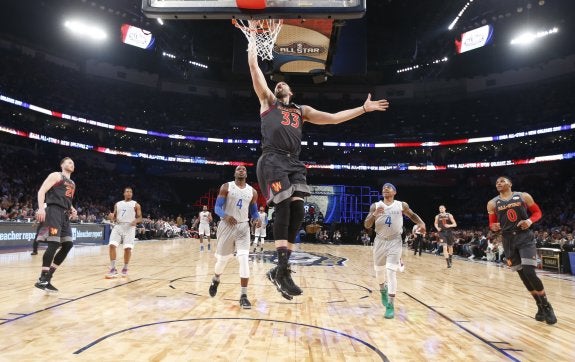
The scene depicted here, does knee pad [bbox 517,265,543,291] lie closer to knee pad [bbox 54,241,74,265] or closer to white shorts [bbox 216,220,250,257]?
white shorts [bbox 216,220,250,257]

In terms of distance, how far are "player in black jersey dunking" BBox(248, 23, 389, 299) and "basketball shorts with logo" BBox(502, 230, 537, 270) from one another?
3.80m

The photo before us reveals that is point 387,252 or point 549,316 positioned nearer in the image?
point 549,316

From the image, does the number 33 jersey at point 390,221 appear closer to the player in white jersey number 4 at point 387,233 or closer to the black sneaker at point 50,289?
the player in white jersey number 4 at point 387,233

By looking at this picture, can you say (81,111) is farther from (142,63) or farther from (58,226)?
(58,226)

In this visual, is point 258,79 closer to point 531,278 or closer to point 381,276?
point 381,276

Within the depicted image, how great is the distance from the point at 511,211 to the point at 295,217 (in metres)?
4.25

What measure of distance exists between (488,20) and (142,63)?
91.0ft

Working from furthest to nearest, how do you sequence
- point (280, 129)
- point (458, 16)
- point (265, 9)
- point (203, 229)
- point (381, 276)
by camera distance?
point (458, 16) < point (203, 229) < point (381, 276) < point (265, 9) < point (280, 129)

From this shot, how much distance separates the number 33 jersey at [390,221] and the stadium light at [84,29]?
27675mm

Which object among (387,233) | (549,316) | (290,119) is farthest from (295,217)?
(549,316)

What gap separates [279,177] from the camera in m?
3.91

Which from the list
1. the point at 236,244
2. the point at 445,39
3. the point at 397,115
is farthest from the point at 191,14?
the point at 397,115

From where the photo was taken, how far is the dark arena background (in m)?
4.93

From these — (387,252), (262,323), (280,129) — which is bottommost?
(262,323)
